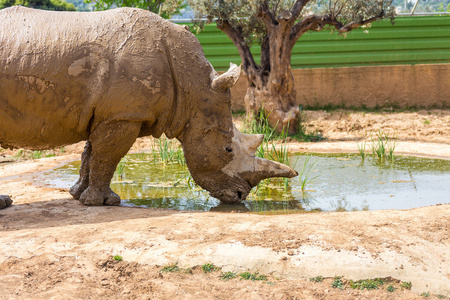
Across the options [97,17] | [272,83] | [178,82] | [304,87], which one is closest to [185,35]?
[178,82]

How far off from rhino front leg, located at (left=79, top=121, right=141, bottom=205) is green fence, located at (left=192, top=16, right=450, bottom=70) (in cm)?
862

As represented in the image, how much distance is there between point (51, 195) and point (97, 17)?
1956 mm

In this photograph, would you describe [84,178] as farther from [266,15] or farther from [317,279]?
[266,15]

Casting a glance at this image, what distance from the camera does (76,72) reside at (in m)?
4.39

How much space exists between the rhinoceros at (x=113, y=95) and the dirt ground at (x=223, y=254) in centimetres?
81

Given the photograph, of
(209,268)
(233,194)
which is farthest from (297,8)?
(209,268)

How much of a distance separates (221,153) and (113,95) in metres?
1.20

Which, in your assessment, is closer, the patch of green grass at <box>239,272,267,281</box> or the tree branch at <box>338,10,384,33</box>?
the patch of green grass at <box>239,272,267,281</box>

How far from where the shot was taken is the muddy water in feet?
16.5

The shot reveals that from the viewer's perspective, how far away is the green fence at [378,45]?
13.2m

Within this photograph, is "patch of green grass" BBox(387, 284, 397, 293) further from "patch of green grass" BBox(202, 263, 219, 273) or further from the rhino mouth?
the rhino mouth

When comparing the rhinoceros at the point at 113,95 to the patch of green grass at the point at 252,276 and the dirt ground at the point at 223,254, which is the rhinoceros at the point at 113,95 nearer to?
the dirt ground at the point at 223,254

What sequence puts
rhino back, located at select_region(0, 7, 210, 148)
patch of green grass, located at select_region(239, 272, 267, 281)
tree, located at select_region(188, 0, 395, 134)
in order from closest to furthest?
1. patch of green grass, located at select_region(239, 272, 267, 281)
2. rhino back, located at select_region(0, 7, 210, 148)
3. tree, located at select_region(188, 0, 395, 134)

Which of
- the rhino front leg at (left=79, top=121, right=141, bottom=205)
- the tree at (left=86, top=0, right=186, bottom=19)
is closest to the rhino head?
the rhino front leg at (left=79, top=121, right=141, bottom=205)
